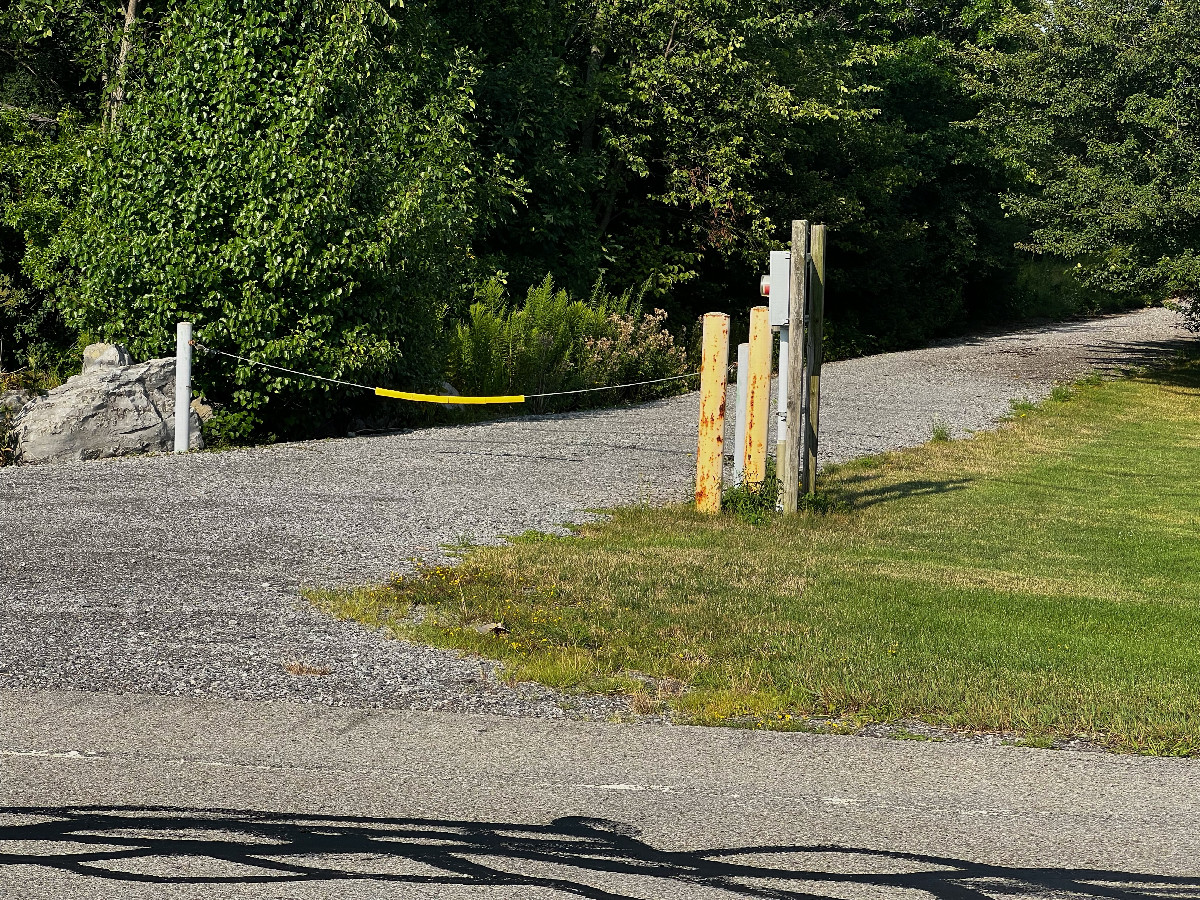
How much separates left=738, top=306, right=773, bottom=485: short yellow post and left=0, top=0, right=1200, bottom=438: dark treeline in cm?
541

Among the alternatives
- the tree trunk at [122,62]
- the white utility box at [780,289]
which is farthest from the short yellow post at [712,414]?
the tree trunk at [122,62]

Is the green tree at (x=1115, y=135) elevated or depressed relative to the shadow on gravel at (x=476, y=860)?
elevated

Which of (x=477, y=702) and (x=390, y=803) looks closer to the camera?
(x=390, y=803)

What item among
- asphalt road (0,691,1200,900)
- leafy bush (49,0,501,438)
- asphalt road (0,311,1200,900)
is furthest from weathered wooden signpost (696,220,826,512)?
asphalt road (0,691,1200,900)

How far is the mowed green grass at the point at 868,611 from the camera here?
621 cm

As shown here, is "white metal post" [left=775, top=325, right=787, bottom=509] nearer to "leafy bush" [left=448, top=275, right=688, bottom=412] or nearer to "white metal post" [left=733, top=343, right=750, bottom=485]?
"white metal post" [left=733, top=343, right=750, bottom=485]

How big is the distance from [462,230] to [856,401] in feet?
22.8

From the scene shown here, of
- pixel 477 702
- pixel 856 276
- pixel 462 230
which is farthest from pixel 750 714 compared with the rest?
pixel 856 276

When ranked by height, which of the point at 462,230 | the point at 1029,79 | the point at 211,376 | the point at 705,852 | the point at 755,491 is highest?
the point at 1029,79

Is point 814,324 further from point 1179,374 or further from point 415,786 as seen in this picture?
point 1179,374

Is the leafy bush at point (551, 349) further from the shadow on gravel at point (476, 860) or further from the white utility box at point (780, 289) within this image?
the shadow on gravel at point (476, 860)

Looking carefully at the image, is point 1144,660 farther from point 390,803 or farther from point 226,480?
point 226,480

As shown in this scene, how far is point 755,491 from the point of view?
11539mm

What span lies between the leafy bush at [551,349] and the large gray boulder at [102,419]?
5.14 meters
